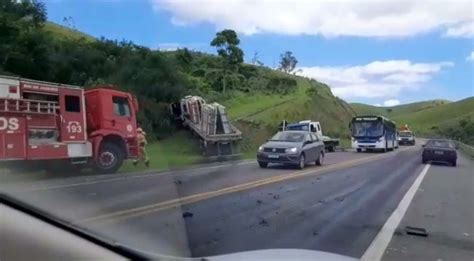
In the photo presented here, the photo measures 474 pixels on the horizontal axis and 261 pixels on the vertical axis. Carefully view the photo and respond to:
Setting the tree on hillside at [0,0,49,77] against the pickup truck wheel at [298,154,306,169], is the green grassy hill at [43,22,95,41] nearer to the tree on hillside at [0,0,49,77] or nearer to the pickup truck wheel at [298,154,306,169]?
the tree on hillside at [0,0,49,77]

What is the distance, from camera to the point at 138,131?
10.9 feet

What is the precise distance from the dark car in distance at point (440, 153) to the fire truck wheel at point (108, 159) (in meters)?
25.5

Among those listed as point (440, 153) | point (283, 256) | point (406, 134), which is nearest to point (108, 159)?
point (283, 256)

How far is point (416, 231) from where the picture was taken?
7.80 metres

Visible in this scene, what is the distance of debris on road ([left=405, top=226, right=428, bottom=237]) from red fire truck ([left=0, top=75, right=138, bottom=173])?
17.5 ft

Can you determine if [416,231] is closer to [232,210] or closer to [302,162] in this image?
[232,210]

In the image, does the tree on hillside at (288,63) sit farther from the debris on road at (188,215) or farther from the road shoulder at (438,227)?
the road shoulder at (438,227)

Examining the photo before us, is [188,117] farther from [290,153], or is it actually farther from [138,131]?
[290,153]

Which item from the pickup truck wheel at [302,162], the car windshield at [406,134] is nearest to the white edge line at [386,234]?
the pickup truck wheel at [302,162]

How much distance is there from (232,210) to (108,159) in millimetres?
2940

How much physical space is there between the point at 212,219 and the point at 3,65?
9.97 feet

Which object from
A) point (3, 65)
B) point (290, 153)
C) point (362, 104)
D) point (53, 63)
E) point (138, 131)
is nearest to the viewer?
point (3, 65)

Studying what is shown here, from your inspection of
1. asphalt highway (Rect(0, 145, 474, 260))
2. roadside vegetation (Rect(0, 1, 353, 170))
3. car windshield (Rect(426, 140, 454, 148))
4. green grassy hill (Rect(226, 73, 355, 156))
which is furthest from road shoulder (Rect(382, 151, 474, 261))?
car windshield (Rect(426, 140, 454, 148))

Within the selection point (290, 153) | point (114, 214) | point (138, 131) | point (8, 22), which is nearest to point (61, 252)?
point (114, 214)
